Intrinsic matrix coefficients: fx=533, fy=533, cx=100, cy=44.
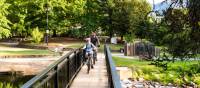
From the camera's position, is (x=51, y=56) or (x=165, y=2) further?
(x=51, y=56)

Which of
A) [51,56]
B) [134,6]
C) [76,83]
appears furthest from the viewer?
[134,6]

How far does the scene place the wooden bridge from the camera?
9.55m

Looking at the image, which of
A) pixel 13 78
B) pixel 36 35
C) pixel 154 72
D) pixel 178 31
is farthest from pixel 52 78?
pixel 36 35

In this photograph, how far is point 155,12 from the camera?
13.2 metres

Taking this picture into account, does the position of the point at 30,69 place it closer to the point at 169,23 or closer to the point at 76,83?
the point at 76,83

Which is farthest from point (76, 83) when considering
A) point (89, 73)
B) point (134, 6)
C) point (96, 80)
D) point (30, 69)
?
point (134, 6)

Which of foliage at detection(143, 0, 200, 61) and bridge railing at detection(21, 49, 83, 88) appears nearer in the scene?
bridge railing at detection(21, 49, 83, 88)

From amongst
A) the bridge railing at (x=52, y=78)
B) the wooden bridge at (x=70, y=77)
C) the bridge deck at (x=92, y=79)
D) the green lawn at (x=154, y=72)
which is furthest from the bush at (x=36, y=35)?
the bridge railing at (x=52, y=78)

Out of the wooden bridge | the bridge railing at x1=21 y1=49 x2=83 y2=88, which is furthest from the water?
the bridge railing at x1=21 y1=49 x2=83 y2=88

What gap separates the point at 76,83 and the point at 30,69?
2258 cm

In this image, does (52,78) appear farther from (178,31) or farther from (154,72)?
(154,72)

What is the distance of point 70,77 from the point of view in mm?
17844

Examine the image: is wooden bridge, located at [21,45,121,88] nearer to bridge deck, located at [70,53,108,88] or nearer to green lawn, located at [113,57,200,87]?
bridge deck, located at [70,53,108,88]

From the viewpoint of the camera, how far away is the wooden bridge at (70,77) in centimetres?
955
